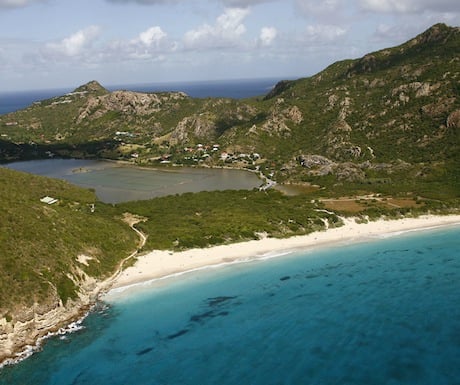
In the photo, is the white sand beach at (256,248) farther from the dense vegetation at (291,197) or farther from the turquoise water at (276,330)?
the turquoise water at (276,330)

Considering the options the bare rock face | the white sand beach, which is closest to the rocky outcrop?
the bare rock face

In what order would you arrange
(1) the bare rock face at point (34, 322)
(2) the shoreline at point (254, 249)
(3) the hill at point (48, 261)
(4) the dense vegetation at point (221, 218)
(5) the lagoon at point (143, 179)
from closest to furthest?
1. (1) the bare rock face at point (34, 322)
2. (3) the hill at point (48, 261)
3. (2) the shoreline at point (254, 249)
4. (4) the dense vegetation at point (221, 218)
5. (5) the lagoon at point (143, 179)

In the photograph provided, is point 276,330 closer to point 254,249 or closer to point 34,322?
point 254,249

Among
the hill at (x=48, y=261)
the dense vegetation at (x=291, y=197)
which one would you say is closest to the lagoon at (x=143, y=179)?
the dense vegetation at (x=291, y=197)

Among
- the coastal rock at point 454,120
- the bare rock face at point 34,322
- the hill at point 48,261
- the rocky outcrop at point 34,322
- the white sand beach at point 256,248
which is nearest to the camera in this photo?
the rocky outcrop at point 34,322

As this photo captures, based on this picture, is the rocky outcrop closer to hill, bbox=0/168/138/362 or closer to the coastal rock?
hill, bbox=0/168/138/362

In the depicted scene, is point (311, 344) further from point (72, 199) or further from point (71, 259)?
point (72, 199)
